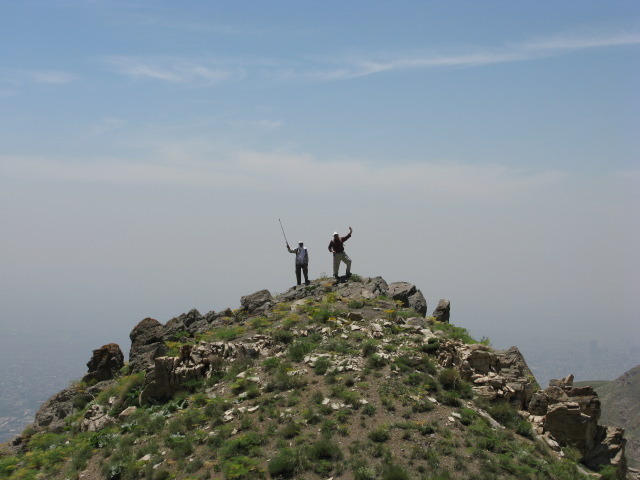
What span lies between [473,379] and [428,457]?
20.5ft

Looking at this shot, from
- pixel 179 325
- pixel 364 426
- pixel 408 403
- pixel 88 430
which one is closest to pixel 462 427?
pixel 408 403

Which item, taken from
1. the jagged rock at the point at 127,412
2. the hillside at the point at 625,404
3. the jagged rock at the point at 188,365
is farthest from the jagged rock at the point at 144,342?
the hillside at the point at 625,404

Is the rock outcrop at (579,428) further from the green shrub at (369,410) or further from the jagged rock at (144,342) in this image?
the jagged rock at (144,342)

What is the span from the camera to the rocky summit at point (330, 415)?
16594 millimetres

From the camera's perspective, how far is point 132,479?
58.1 ft

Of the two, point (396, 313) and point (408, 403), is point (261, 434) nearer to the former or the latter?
point (408, 403)

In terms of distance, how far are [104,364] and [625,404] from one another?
144310 millimetres

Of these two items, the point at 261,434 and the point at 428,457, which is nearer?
the point at 428,457

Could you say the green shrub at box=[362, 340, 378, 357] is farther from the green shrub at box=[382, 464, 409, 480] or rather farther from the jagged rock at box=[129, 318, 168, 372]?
the jagged rock at box=[129, 318, 168, 372]

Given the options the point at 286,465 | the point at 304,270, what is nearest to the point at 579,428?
the point at 286,465

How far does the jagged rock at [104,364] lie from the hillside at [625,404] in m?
112

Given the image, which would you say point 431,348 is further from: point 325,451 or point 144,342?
point 144,342

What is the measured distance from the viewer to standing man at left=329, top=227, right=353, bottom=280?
35.8m

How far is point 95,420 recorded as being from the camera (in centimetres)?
2358
